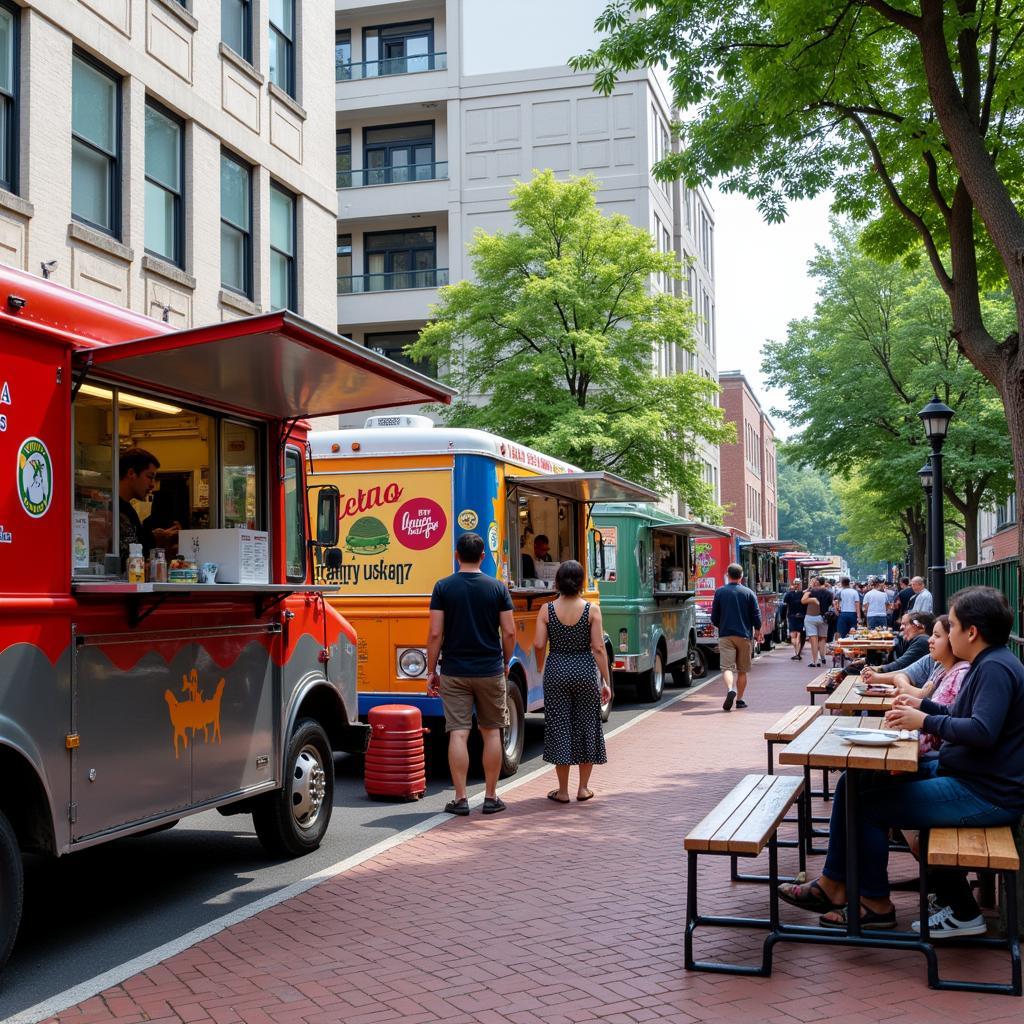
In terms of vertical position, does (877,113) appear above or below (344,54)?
below

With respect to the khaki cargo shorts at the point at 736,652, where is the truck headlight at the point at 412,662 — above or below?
above

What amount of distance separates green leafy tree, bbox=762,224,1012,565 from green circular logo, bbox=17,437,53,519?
26.1m

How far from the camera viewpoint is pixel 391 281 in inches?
1515

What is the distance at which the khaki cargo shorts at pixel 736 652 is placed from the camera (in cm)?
1616

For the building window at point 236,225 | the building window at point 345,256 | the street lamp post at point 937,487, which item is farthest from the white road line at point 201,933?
the building window at point 345,256

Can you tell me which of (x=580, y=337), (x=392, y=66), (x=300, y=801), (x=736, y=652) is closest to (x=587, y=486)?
(x=736, y=652)

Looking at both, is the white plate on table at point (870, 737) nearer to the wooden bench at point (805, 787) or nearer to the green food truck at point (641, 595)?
the wooden bench at point (805, 787)

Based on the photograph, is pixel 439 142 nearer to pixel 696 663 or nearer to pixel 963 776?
pixel 696 663

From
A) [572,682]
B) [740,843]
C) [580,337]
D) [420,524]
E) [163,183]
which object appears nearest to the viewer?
[740,843]

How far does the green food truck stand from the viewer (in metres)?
16.5

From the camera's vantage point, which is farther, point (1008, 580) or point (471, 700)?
point (1008, 580)

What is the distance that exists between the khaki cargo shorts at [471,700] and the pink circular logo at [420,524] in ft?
5.66

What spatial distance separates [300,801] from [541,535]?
18.7 ft

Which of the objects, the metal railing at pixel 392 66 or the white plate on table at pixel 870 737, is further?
the metal railing at pixel 392 66
